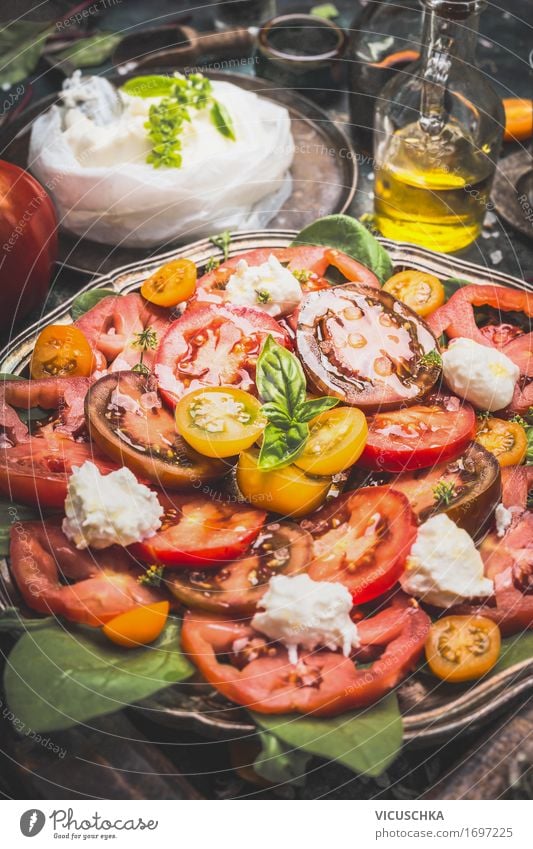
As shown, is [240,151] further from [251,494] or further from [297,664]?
[297,664]

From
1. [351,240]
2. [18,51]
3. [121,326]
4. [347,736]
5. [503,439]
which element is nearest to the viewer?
[347,736]

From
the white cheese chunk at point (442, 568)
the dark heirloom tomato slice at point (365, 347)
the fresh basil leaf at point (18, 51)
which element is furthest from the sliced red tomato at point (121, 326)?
the fresh basil leaf at point (18, 51)

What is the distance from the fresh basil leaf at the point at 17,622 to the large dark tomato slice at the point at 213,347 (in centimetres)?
33

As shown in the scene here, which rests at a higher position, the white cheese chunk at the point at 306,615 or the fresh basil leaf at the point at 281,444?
the fresh basil leaf at the point at 281,444

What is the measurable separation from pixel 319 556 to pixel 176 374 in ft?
1.05

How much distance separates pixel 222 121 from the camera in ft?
5.85

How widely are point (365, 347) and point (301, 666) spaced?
0.45m

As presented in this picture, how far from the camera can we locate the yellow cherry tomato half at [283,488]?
1.08 meters

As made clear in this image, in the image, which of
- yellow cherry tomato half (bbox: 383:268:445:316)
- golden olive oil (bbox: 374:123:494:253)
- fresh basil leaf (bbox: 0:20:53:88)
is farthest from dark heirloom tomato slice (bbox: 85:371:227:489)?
fresh basil leaf (bbox: 0:20:53:88)

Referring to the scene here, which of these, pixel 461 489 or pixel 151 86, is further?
pixel 151 86

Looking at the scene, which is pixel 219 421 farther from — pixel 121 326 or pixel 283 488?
pixel 121 326

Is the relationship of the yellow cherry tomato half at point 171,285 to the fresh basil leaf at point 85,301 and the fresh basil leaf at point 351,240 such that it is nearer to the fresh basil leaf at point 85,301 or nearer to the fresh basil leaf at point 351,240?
the fresh basil leaf at point 85,301

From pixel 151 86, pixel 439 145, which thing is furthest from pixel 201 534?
pixel 151 86

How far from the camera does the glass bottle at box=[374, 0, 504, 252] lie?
5.35 ft
